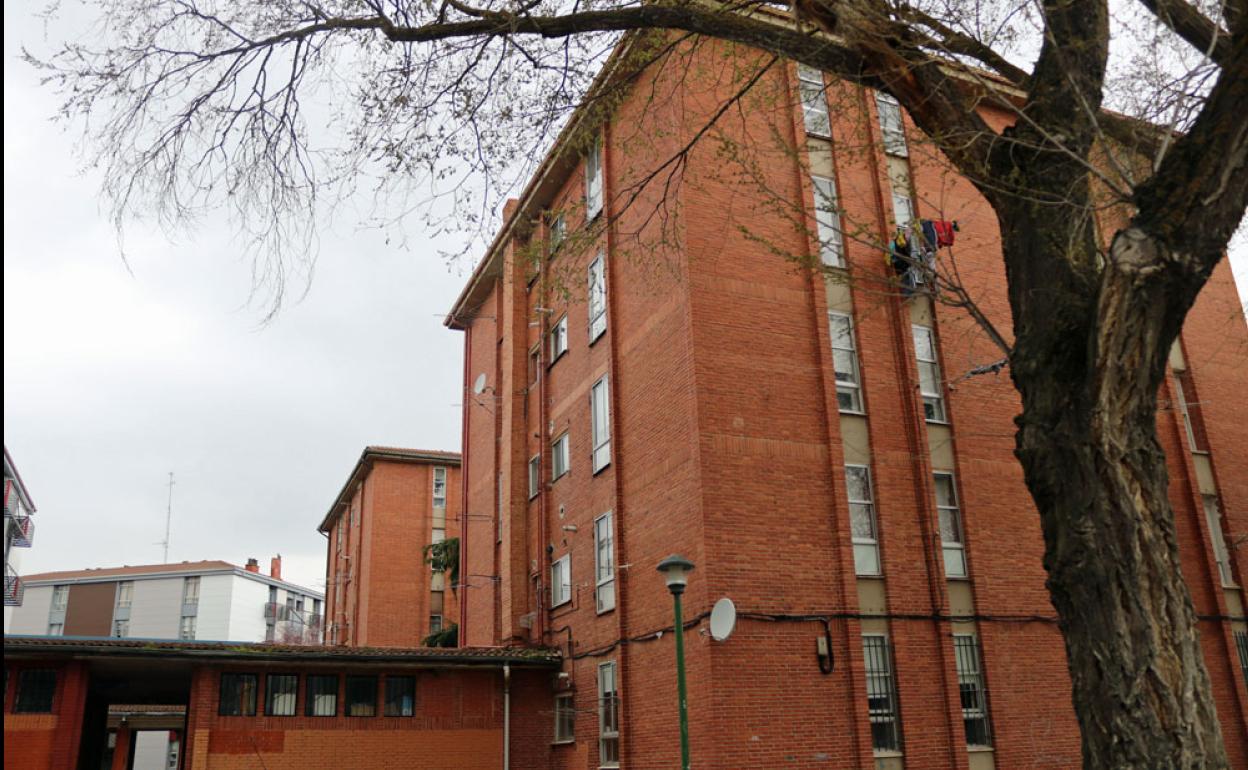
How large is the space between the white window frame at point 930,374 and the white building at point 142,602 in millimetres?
58910

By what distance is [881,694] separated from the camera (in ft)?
50.4

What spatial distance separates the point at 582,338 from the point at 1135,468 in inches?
598

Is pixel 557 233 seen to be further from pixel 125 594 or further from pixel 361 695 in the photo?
pixel 125 594

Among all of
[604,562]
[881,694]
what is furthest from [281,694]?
[881,694]

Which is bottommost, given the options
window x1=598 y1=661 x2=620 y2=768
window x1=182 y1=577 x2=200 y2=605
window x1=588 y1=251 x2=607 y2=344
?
window x1=598 y1=661 x2=620 y2=768

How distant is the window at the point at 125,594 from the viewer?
69000 mm

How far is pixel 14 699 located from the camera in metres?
17.0

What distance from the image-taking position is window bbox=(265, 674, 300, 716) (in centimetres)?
1814

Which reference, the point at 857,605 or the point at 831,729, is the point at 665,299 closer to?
the point at 857,605

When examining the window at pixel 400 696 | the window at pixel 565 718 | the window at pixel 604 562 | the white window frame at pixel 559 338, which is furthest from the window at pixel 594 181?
the window at pixel 400 696

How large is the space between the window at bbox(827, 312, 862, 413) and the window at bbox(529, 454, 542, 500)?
298 inches

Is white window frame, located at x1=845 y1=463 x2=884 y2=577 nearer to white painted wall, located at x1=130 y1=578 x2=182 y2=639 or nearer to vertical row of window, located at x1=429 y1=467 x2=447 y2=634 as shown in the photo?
vertical row of window, located at x1=429 y1=467 x2=447 y2=634

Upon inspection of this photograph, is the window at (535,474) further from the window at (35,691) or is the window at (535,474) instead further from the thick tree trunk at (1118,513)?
the thick tree trunk at (1118,513)

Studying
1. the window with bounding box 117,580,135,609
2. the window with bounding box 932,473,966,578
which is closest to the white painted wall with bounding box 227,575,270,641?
the window with bounding box 117,580,135,609
